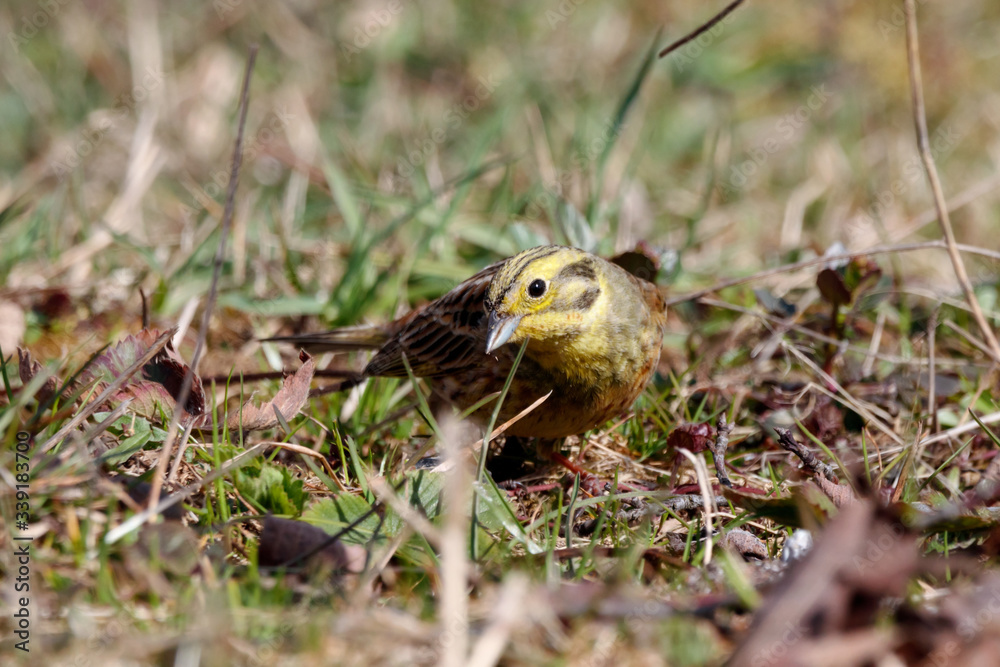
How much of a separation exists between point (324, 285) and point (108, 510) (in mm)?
2552

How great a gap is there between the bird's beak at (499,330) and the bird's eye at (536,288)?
0.09 meters

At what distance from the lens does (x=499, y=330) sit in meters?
3.36

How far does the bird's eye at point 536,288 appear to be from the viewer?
11.1 ft

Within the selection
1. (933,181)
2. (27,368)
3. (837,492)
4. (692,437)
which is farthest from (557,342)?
(27,368)

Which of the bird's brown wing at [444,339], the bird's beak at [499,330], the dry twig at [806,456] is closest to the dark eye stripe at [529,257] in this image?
the bird's beak at [499,330]

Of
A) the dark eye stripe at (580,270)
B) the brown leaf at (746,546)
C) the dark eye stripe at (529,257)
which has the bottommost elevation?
the brown leaf at (746,546)

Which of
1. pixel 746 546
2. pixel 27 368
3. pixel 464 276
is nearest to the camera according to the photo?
pixel 746 546

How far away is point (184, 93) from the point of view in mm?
7305

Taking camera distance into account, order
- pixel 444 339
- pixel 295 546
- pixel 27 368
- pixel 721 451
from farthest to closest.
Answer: pixel 444 339 < pixel 721 451 < pixel 27 368 < pixel 295 546

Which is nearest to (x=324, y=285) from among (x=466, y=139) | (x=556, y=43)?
(x=466, y=139)

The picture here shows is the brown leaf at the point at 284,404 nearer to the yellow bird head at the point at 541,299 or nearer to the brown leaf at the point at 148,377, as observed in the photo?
the brown leaf at the point at 148,377

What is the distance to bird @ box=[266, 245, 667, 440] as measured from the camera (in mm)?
3402

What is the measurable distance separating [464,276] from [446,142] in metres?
2.22

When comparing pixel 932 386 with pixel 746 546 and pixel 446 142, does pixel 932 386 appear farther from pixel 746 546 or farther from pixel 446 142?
pixel 446 142
